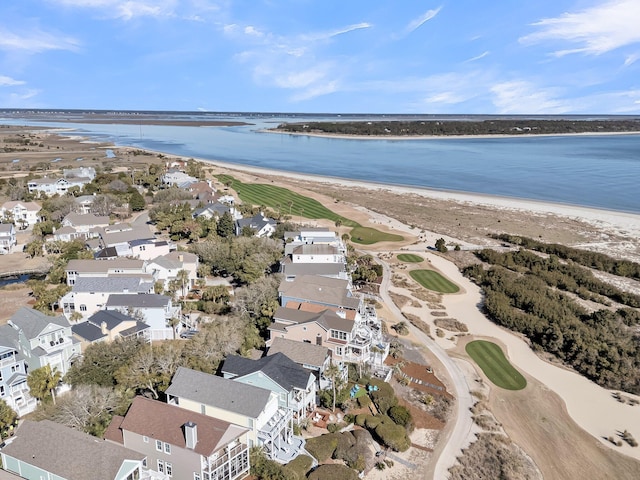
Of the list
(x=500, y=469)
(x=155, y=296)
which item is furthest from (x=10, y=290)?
(x=500, y=469)

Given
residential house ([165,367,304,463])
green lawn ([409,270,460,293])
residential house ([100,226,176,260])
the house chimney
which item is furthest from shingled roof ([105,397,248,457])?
green lawn ([409,270,460,293])

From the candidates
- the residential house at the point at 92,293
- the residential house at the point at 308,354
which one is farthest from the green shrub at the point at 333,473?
the residential house at the point at 92,293

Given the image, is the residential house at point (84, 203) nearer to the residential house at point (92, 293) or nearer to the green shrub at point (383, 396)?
the residential house at point (92, 293)

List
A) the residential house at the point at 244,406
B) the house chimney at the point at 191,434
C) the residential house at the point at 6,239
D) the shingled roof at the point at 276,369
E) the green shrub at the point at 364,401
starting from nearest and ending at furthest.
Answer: the house chimney at the point at 191,434
the residential house at the point at 244,406
the shingled roof at the point at 276,369
the green shrub at the point at 364,401
the residential house at the point at 6,239

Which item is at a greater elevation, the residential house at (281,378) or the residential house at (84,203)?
the residential house at (84,203)

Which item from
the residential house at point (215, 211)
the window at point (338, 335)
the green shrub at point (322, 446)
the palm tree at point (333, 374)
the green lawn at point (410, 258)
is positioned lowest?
the green lawn at point (410, 258)
